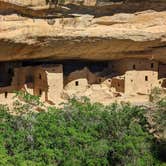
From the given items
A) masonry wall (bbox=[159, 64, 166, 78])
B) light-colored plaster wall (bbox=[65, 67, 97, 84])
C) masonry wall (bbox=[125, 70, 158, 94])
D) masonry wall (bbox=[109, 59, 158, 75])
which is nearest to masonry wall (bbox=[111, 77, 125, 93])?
masonry wall (bbox=[125, 70, 158, 94])

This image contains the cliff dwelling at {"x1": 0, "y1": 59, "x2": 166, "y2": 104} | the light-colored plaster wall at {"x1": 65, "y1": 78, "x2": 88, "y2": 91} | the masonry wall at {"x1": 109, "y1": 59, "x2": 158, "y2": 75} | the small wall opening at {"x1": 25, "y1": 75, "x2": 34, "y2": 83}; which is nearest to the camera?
the cliff dwelling at {"x1": 0, "y1": 59, "x2": 166, "y2": 104}

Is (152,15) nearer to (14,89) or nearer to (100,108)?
(100,108)

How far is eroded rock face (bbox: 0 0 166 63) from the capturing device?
41.7 feet

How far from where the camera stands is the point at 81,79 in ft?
50.5

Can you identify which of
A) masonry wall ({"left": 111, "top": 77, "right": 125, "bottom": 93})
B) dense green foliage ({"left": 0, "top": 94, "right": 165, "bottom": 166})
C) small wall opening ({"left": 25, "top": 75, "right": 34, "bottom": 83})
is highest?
small wall opening ({"left": 25, "top": 75, "right": 34, "bottom": 83})

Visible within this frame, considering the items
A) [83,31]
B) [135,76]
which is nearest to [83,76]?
[135,76]

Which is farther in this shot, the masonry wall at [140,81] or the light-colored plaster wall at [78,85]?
the masonry wall at [140,81]

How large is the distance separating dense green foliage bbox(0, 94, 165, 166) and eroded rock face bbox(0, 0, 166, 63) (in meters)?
1.46

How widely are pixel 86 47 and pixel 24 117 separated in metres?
2.93

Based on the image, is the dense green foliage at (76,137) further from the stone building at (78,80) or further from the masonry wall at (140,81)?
the masonry wall at (140,81)

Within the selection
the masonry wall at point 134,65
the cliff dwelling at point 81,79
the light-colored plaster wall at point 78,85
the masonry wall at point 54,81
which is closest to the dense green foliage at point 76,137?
the masonry wall at point 54,81

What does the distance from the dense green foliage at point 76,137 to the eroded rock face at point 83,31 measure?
1457 millimetres

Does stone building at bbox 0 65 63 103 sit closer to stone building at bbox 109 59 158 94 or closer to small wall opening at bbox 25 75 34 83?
small wall opening at bbox 25 75 34 83

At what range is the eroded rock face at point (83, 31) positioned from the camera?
1272 cm
